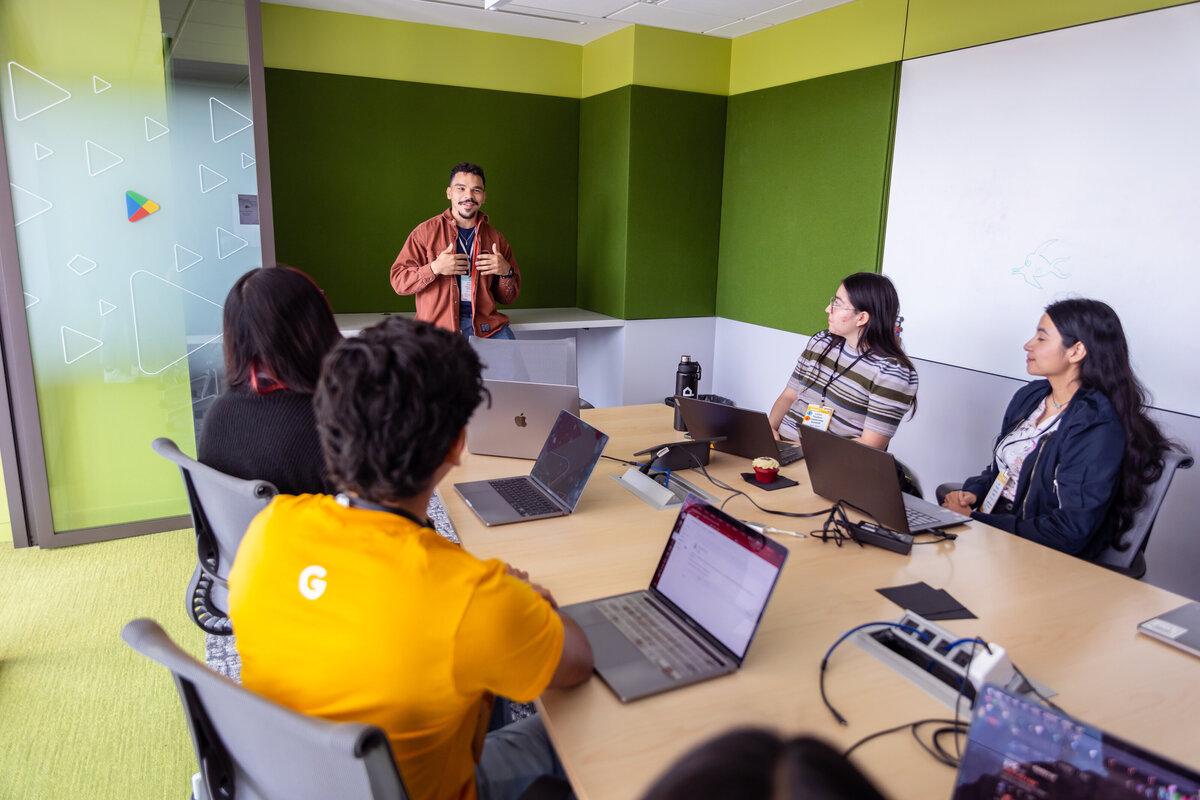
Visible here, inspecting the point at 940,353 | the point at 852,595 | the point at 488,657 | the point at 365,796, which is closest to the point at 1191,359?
the point at 940,353

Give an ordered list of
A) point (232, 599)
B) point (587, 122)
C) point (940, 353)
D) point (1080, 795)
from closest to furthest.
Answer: point (1080, 795)
point (232, 599)
point (940, 353)
point (587, 122)

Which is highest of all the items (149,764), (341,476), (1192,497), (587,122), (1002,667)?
(587,122)

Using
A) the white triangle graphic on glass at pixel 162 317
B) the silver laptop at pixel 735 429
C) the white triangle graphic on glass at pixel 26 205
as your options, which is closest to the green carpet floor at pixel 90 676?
the white triangle graphic on glass at pixel 162 317

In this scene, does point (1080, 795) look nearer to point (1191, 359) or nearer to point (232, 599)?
point (232, 599)

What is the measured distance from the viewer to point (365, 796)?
87cm

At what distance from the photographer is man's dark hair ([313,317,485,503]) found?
106cm

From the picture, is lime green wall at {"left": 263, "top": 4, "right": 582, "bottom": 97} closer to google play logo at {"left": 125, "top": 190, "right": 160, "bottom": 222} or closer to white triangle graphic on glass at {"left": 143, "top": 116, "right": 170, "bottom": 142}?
white triangle graphic on glass at {"left": 143, "top": 116, "right": 170, "bottom": 142}

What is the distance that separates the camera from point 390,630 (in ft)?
3.27

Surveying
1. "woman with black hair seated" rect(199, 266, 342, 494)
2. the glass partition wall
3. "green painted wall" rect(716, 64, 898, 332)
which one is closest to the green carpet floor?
the glass partition wall

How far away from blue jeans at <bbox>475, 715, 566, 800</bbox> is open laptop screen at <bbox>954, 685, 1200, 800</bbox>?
70cm

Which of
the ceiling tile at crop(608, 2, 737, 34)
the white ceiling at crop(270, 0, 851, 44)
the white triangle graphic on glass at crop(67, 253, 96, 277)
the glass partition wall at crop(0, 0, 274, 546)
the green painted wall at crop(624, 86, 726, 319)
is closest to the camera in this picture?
the glass partition wall at crop(0, 0, 274, 546)

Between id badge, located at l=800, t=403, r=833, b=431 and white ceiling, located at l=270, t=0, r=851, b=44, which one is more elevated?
white ceiling, located at l=270, t=0, r=851, b=44

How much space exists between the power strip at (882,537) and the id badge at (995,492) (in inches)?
32.8

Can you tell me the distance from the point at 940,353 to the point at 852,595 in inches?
94.8
